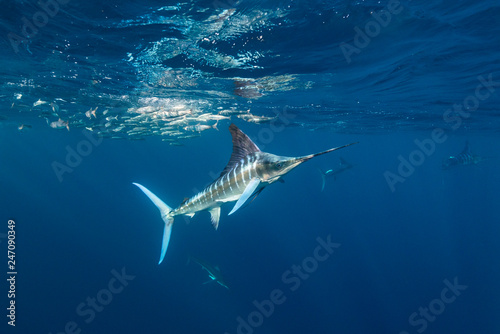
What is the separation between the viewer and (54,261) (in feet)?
95.2

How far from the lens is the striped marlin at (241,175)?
3.30m

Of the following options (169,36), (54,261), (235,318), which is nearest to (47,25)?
(169,36)

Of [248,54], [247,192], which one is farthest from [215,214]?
[248,54]

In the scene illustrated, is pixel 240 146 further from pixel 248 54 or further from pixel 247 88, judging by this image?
pixel 247 88

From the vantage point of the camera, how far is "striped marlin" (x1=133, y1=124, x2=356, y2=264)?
3297 mm

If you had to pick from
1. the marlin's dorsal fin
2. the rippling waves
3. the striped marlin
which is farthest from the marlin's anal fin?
the rippling waves

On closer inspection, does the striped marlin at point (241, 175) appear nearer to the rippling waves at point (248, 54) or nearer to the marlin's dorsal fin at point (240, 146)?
the marlin's dorsal fin at point (240, 146)

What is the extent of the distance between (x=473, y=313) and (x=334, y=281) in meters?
11.2

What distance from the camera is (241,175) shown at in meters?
3.96

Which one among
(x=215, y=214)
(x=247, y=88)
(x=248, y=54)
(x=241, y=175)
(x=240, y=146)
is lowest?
(x=215, y=214)

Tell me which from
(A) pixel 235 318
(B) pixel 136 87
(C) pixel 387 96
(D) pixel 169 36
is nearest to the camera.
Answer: (D) pixel 169 36

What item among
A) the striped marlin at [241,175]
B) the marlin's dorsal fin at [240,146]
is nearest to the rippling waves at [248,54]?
the marlin's dorsal fin at [240,146]

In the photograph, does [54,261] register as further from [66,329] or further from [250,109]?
[250,109]

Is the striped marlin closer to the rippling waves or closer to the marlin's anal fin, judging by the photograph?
the marlin's anal fin
